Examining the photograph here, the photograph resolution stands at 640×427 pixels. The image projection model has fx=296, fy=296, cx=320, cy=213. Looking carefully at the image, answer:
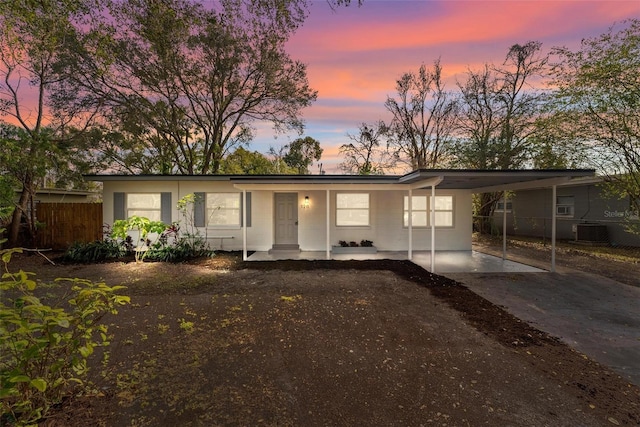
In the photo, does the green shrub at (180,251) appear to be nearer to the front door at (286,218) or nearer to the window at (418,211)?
the front door at (286,218)

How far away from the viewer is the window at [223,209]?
999 centimetres

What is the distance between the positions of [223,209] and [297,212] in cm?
251

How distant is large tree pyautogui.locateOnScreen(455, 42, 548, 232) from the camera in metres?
14.0

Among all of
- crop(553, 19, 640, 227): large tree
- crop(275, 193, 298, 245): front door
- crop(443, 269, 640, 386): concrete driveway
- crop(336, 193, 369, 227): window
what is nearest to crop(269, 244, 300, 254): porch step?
crop(275, 193, 298, 245): front door

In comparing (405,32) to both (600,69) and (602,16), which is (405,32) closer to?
(602,16)

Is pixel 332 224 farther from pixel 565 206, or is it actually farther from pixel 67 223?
pixel 565 206

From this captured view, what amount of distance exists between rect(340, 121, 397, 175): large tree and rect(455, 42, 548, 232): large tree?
5.62 meters

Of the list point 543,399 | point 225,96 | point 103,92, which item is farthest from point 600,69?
point 103,92

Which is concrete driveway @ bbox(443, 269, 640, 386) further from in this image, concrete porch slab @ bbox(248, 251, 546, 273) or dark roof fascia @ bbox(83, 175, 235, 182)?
dark roof fascia @ bbox(83, 175, 235, 182)

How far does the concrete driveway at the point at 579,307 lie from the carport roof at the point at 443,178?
2290mm

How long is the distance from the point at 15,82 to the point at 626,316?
53.0 feet

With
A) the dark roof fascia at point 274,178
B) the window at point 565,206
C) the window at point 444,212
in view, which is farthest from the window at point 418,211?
the window at point 565,206

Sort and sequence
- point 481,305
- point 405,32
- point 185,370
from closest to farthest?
point 185,370 < point 481,305 < point 405,32

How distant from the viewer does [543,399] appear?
2.45 m
